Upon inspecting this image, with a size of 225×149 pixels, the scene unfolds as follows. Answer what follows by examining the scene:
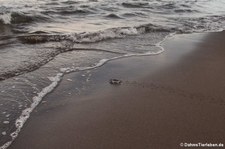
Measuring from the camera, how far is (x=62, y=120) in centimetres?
393

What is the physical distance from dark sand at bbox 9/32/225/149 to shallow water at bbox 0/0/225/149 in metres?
0.33

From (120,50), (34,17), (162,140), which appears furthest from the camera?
(34,17)

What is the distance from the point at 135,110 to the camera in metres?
4.18

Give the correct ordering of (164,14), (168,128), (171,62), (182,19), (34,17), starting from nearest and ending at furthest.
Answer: (168,128) < (171,62) < (34,17) < (182,19) < (164,14)

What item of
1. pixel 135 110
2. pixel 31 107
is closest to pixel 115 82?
pixel 135 110

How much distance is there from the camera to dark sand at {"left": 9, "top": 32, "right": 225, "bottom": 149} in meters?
3.49

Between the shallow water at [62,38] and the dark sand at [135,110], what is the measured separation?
33 cm

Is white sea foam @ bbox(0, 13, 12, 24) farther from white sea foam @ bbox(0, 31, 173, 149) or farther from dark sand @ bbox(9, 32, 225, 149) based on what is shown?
dark sand @ bbox(9, 32, 225, 149)

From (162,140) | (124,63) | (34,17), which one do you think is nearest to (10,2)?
(34,17)

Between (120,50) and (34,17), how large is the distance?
5051 mm

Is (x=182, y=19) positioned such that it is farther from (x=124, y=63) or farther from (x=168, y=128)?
(x=168, y=128)

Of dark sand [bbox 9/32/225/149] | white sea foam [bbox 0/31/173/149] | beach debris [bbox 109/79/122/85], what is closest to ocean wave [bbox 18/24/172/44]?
white sea foam [bbox 0/31/173/149]

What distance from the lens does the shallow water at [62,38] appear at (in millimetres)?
4730

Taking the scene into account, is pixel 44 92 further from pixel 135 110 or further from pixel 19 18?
pixel 19 18
